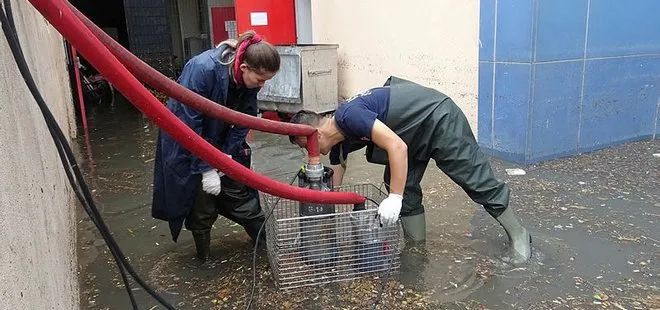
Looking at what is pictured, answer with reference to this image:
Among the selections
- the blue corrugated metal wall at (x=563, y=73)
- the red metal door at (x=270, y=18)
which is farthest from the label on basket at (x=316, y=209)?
the red metal door at (x=270, y=18)

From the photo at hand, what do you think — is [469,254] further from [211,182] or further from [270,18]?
[270,18]

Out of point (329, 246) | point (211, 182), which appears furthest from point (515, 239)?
point (211, 182)

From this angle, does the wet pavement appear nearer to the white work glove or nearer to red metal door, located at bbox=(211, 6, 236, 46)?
the white work glove

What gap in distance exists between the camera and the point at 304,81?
678 cm

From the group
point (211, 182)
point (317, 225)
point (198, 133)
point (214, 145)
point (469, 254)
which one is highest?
point (198, 133)

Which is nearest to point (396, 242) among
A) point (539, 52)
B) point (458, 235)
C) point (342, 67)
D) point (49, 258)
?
point (458, 235)

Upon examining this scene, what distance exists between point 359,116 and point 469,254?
3.85ft

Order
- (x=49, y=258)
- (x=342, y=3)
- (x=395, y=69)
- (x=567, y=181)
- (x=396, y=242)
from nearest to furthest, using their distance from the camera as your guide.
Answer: (x=49, y=258) → (x=396, y=242) → (x=567, y=181) → (x=395, y=69) → (x=342, y=3)

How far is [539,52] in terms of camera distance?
4.67 metres

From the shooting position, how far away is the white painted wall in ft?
17.5

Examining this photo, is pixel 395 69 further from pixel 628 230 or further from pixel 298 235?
pixel 298 235

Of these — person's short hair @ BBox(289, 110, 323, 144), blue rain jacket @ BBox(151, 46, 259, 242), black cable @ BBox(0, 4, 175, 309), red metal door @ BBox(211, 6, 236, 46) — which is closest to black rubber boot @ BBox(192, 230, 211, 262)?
blue rain jacket @ BBox(151, 46, 259, 242)

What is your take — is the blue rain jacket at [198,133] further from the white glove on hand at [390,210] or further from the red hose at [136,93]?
the white glove on hand at [390,210]

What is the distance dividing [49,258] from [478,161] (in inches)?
87.1
